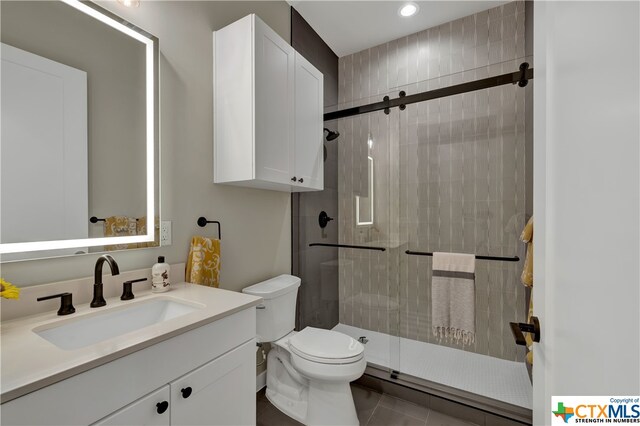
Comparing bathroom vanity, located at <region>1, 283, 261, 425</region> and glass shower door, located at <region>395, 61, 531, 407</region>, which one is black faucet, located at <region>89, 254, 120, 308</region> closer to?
bathroom vanity, located at <region>1, 283, 261, 425</region>

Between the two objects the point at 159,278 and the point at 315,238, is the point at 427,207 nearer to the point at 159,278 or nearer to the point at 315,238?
the point at 315,238

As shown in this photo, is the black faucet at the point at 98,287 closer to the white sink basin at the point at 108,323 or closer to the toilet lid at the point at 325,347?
the white sink basin at the point at 108,323

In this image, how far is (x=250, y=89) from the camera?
147 centimetres

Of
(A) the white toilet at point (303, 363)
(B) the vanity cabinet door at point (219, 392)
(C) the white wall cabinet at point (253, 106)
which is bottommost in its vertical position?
(A) the white toilet at point (303, 363)

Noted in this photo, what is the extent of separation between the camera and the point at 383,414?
1720 mm

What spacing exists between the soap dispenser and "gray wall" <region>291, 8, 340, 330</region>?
1.15 m

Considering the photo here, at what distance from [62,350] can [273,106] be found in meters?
1.39

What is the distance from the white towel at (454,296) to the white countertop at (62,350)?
143cm

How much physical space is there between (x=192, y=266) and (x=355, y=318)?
5.11 ft

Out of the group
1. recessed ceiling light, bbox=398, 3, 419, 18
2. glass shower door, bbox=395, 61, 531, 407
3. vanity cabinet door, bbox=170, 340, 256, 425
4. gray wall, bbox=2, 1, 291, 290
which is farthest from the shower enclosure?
vanity cabinet door, bbox=170, 340, 256, 425

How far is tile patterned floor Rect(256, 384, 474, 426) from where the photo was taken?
1.65 meters

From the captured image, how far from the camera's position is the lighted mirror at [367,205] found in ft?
7.55

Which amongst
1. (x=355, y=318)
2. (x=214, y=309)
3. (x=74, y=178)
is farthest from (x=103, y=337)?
(x=355, y=318)

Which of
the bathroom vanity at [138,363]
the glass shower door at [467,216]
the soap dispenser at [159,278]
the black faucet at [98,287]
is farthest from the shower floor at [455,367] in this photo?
the black faucet at [98,287]
